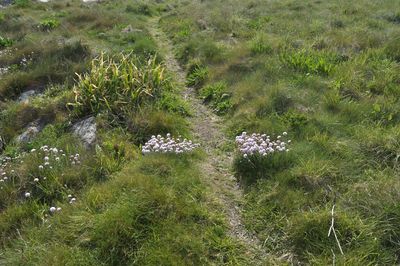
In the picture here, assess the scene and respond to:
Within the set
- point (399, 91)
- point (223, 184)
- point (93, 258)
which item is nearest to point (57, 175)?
point (93, 258)

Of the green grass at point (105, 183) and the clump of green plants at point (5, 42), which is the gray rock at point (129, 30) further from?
the clump of green plants at point (5, 42)

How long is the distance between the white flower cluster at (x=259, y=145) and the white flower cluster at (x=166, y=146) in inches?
34.3

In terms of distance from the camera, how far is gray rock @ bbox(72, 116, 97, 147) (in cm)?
743

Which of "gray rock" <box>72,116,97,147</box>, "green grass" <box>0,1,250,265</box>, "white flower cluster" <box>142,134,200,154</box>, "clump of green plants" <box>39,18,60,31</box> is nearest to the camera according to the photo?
"green grass" <box>0,1,250,265</box>

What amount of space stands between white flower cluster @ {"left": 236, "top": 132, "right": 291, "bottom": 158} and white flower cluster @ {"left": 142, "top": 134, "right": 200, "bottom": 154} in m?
0.87

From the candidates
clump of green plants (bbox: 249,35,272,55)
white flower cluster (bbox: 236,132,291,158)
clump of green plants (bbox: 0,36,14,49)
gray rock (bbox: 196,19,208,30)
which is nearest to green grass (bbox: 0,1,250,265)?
white flower cluster (bbox: 236,132,291,158)

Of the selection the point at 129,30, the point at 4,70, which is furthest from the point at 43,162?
the point at 129,30

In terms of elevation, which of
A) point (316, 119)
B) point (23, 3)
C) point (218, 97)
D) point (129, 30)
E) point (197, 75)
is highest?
point (316, 119)

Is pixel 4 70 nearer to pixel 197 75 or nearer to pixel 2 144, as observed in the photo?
pixel 2 144

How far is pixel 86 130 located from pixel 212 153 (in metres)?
2.54

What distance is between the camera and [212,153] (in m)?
7.21

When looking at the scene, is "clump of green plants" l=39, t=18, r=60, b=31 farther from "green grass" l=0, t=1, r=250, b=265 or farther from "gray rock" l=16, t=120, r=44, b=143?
"gray rock" l=16, t=120, r=44, b=143

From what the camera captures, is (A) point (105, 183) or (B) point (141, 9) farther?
(B) point (141, 9)

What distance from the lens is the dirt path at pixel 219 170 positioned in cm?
526
